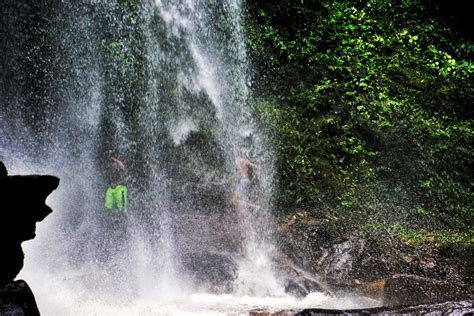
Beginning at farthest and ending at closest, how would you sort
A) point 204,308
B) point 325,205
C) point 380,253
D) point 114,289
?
point 325,205 < point 380,253 < point 114,289 < point 204,308

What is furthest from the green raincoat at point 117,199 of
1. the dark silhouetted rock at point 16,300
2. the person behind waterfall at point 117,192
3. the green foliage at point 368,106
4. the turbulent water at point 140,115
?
the dark silhouetted rock at point 16,300

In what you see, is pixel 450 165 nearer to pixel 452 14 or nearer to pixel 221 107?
pixel 452 14

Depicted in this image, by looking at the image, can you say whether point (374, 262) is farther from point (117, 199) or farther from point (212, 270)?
point (117, 199)

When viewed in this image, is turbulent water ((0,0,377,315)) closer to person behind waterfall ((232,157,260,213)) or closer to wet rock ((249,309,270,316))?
person behind waterfall ((232,157,260,213))

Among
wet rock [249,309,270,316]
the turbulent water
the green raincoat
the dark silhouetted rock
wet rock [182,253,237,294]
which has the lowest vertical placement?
wet rock [249,309,270,316]

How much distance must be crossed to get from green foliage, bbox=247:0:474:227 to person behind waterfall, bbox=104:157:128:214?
171 inches

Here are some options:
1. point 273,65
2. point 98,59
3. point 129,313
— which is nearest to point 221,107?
point 273,65

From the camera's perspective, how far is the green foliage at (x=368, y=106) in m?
10.0

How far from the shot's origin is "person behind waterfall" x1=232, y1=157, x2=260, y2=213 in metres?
10.3

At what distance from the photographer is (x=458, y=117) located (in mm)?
10633

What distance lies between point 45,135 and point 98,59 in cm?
285

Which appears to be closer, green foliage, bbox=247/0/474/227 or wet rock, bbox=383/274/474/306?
wet rock, bbox=383/274/474/306

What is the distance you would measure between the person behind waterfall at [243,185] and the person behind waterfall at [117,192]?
3.06 metres

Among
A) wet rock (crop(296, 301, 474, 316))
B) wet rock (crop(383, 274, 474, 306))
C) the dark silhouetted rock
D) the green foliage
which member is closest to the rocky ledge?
wet rock (crop(383, 274, 474, 306))
